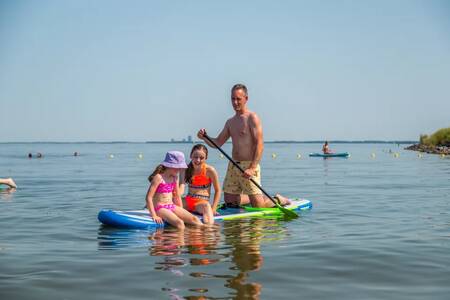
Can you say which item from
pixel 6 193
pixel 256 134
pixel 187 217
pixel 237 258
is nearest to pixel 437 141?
pixel 6 193

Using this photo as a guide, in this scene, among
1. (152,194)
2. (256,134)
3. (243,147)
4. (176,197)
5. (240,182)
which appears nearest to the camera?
(152,194)

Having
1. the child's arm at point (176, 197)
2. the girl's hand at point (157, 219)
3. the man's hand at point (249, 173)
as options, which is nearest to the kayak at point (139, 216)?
the girl's hand at point (157, 219)

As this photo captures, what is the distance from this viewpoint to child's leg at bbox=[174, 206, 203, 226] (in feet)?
27.6

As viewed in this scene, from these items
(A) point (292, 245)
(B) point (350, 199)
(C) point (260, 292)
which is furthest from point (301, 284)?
(B) point (350, 199)

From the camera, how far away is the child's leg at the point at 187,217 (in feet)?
27.6

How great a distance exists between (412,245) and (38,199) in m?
10.1

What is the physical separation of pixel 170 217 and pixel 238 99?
Result: 8.42ft

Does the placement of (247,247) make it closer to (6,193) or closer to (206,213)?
(206,213)

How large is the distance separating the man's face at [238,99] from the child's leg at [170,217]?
2.41m

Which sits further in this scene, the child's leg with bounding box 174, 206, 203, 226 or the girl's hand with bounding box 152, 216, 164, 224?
the child's leg with bounding box 174, 206, 203, 226

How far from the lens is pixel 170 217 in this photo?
27.0 ft

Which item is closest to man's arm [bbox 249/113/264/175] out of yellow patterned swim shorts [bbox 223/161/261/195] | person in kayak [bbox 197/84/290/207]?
person in kayak [bbox 197/84/290/207]

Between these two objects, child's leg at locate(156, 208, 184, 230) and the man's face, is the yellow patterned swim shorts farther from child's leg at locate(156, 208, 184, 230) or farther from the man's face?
child's leg at locate(156, 208, 184, 230)

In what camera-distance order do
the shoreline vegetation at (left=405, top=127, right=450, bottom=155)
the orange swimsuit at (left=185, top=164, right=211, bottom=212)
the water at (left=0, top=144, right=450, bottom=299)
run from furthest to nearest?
the shoreline vegetation at (left=405, top=127, right=450, bottom=155), the orange swimsuit at (left=185, top=164, right=211, bottom=212), the water at (left=0, top=144, right=450, bottom=299)
